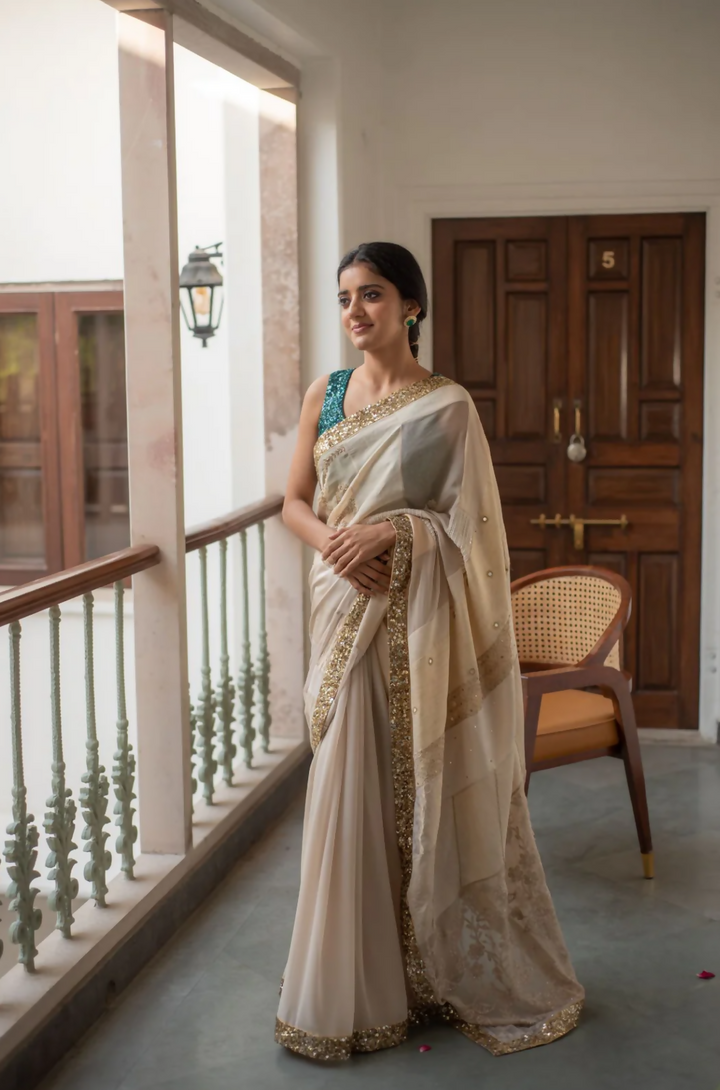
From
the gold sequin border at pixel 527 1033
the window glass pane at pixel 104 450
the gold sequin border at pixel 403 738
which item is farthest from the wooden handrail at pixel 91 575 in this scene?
the window glass pane at pixel 104 450

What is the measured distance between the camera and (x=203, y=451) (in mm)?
5570

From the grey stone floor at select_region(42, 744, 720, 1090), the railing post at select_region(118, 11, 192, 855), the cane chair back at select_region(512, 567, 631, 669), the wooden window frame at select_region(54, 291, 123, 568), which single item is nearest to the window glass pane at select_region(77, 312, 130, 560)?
the wooden window frame at select_region(54, 291, 123, 568)

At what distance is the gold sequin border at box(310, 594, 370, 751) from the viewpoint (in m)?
2.61

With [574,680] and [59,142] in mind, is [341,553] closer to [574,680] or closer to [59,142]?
[574,680]

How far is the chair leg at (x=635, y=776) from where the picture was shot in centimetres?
358

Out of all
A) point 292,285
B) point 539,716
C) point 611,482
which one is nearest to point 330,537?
point 539,716

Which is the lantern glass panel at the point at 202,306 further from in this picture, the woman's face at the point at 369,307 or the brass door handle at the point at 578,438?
the woman's face at the point at 369,307

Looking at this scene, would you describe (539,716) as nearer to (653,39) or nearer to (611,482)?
(611,482)

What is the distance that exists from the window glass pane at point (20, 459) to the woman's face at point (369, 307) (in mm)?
3840

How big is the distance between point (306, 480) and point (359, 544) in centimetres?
34

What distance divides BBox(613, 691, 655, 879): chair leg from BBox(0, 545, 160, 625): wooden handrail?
1.44 meters

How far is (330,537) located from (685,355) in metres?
2.78

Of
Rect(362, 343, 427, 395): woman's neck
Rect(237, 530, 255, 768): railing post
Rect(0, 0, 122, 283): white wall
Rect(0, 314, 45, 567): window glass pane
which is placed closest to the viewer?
Rect(362, 343, 427, 395): woman's neck

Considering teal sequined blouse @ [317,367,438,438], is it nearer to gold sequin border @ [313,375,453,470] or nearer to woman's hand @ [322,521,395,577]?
gold sequin border @ [313,375,453,470]
